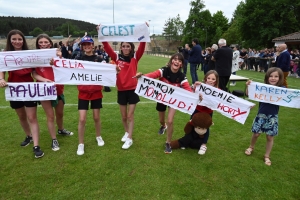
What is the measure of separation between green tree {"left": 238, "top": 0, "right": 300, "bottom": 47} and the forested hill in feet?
355

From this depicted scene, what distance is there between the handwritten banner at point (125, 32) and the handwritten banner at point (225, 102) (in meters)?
1.39

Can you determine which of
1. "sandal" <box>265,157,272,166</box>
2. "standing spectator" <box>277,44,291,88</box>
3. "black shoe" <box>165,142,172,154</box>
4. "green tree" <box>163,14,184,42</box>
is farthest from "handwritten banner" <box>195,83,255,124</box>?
"green tree" <box>163,14,184,42</box>

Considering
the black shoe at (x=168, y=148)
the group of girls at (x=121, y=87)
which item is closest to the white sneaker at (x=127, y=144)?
the group of girls at (x=121, y=87)

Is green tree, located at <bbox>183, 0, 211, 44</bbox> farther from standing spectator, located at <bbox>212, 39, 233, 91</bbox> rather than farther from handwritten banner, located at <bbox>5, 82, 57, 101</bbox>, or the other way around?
handwritten banner, located at <bbox>5, 82, 57, 101</bbox>

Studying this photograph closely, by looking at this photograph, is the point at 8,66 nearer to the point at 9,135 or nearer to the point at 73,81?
the point at 73,81

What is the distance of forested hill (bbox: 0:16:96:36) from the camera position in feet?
431

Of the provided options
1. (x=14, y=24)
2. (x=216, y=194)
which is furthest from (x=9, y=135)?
(x=14, y=24)

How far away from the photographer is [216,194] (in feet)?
9.94

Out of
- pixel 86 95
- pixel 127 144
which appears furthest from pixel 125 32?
pixel 127 144

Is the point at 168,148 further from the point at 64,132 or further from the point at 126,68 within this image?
the point at 64,132

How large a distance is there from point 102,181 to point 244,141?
3.24 m

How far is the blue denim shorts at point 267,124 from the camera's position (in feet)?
12.4

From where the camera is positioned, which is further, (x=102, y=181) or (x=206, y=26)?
(x=206, y=26)

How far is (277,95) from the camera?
3779 mm
